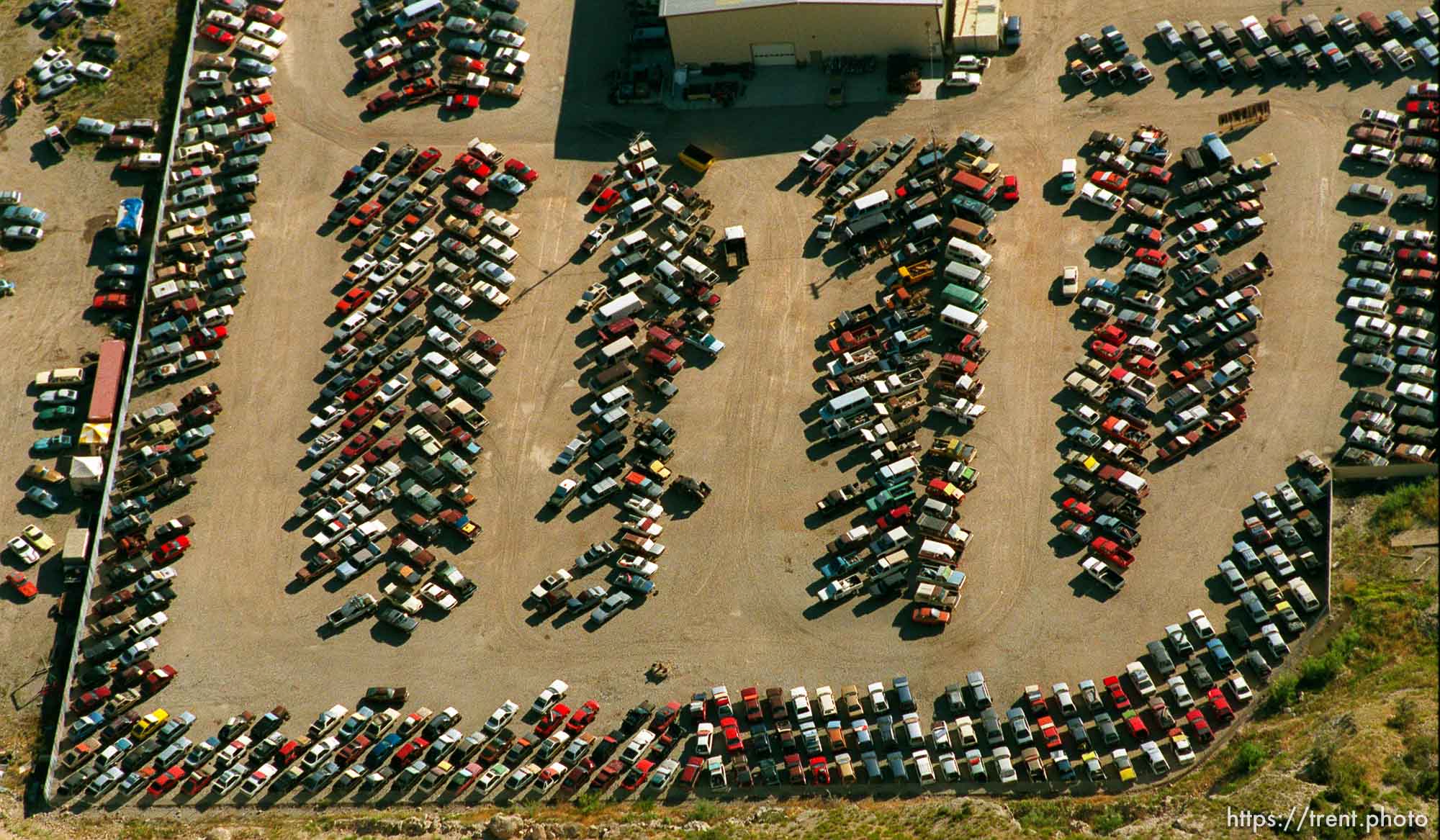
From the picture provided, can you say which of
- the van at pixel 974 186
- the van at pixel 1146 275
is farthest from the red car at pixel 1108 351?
Result: the van at pixel 974 186

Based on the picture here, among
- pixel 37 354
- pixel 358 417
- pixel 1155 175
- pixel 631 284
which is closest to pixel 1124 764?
pixel 1155 175

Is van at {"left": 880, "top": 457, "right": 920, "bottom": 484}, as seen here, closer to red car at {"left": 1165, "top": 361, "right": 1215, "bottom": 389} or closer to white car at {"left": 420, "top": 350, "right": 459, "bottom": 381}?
red car at {"left": 1165, "top": 361, "right": 1215, "bottom": 389}

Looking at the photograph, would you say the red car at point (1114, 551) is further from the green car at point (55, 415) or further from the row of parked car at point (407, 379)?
the green car at point (55, 415)

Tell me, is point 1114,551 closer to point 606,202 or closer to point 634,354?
point 634,354

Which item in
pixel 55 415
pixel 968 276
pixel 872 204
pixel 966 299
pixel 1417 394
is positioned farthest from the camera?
pixel 872 204

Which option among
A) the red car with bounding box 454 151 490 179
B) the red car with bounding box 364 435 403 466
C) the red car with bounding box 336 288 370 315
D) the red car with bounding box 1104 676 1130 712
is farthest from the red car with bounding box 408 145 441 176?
the red car with bounding box 1104 676 1130 712

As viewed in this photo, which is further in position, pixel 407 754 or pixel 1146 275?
pixel 1146 275

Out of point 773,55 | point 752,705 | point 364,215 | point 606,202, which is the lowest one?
point 752,705

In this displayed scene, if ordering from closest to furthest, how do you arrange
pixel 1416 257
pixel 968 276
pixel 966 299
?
1. pixel 1416 257
2. pixel 966 299
3. pixel 968 276
